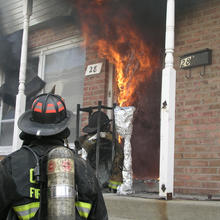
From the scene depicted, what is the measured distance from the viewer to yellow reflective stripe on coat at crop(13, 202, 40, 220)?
2047 mm

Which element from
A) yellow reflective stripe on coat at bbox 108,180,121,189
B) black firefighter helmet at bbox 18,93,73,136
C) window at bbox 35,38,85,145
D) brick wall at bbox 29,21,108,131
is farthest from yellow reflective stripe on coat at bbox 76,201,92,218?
window at bbox 35,38,85,145

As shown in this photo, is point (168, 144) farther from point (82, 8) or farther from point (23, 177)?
point (82, 8)

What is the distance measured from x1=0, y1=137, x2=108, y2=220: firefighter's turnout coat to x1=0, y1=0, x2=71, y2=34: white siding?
611 centimetres

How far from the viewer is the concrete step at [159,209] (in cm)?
387

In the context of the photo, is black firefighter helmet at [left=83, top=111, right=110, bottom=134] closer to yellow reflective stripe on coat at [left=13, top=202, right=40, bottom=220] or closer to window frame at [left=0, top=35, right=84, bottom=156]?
window frame at [left=0, top=35, right=84, bottom=156]

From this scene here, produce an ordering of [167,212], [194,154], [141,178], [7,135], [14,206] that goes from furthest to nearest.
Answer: [7,135] < [141,178] < [194,154] < [167,212] < [14,206]

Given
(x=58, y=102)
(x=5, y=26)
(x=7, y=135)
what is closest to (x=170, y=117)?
(x=58, y=102)

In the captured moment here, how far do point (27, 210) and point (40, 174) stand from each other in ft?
0.67

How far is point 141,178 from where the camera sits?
655 cm

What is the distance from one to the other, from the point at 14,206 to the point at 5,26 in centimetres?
821

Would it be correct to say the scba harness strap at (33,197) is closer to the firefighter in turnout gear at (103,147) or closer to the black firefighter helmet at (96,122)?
the firefighter in turnout gear at (103,147)

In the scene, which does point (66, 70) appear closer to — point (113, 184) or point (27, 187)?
point (113, 184)

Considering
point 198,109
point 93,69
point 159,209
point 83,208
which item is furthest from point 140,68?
point 83,208

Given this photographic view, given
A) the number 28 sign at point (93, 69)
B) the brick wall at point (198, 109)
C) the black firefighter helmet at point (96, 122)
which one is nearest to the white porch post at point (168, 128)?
the brick wall at point (198, 109)
